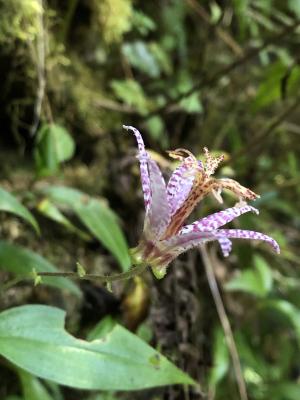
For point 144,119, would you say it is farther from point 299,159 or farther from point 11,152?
point 299,159

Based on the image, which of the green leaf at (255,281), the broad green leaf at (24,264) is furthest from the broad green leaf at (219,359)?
the broad green leaf at (24,264)

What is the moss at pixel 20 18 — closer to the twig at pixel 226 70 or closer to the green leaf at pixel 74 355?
the twig at pixel 226 70

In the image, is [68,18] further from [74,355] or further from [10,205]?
[74,355]

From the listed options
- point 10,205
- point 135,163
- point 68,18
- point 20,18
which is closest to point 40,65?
point 20,18

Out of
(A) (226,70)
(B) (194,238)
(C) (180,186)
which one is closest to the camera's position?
(B) (194,238)

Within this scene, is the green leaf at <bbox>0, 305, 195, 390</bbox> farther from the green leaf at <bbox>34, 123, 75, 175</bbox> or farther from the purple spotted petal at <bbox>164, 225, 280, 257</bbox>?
the green leaf at <bbox>34, 123, 75, 175</bbox>

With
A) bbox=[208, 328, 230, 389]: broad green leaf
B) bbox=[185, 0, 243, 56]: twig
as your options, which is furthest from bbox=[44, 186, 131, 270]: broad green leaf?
bbox=[185, 0, 243, 56]: twig
